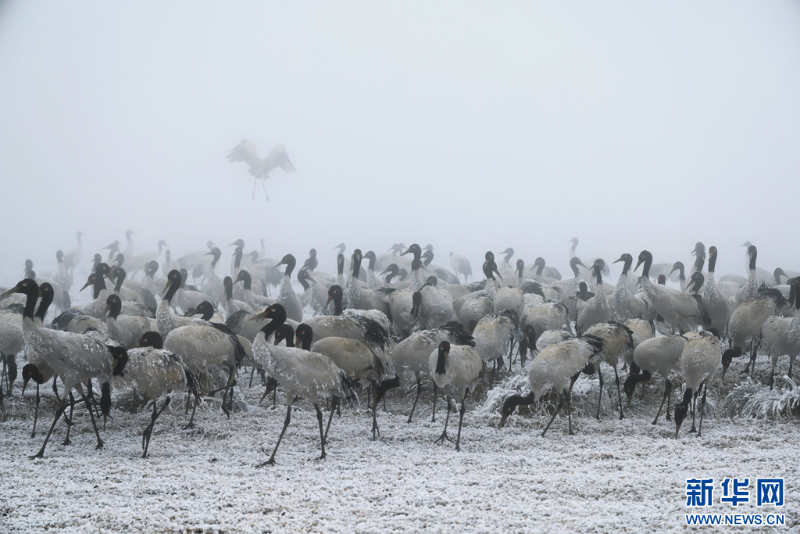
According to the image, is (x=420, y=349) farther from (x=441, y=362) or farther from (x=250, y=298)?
(x=250, y=298)

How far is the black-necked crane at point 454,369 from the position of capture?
18.1 feet

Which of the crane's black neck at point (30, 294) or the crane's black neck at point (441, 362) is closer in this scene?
the crane's black neck at point (30, 294)

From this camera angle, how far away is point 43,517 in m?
3.55

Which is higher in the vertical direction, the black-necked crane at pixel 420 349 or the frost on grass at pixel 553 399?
the black-necked crane at pixel 420 349

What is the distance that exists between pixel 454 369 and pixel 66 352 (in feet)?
11.4

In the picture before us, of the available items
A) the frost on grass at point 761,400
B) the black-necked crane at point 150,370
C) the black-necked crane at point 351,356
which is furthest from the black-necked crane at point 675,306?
the black-necked crane at point 150,370

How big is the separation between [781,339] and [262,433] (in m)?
6.05

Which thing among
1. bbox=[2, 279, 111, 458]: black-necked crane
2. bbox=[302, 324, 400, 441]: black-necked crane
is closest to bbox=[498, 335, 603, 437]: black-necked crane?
bbox=[302, 324, 400, 441]: black-necked crane

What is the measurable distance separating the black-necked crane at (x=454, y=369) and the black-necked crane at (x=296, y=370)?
3.08 ft

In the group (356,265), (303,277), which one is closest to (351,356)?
(356,265)

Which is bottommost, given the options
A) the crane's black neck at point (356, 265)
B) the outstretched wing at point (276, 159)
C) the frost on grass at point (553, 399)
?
the frost on grass at point (553, 399)

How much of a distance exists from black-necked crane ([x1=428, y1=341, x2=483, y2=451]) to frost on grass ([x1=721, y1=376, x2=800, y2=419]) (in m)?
3.08

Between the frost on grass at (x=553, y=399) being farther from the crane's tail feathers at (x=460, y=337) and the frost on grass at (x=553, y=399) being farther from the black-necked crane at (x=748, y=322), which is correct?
the black-necked crane at (x=748, y=322)

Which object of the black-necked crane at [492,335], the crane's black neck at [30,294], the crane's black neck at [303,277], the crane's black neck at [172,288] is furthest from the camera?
the crane's black neck at [303,277]
